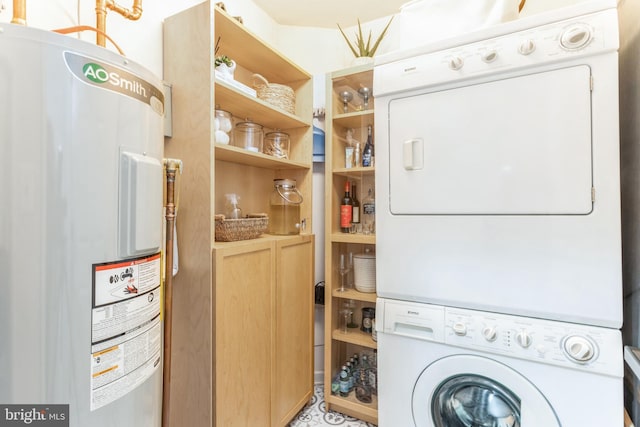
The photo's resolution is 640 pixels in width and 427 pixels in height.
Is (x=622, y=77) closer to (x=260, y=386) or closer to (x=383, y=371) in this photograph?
(x=383, y=371)

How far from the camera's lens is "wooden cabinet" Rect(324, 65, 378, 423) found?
1.75 metres

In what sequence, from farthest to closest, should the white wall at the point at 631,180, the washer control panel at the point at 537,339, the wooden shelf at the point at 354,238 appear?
the wooden shelf at the point at 354,238, the white wall at the point at 631,180, the washer control panel at the point at 537,339

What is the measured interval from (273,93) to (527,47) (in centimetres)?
122

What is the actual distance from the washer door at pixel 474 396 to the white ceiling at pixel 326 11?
2159 mm

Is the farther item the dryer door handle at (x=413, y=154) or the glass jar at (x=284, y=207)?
the glass jar at (x=284, y=207)

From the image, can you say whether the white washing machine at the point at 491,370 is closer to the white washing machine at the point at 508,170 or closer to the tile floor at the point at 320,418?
the white washing machine at the point at 508,170

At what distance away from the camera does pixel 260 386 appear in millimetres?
1424

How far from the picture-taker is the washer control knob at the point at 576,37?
94cm

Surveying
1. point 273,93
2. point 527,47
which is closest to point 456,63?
point 527,47

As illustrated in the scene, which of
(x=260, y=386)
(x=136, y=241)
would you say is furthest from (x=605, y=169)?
(x=260, y=386)

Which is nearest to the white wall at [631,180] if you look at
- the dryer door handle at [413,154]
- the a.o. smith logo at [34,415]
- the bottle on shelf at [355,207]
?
the dryer door handle at [413,154]

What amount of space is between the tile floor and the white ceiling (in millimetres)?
2691

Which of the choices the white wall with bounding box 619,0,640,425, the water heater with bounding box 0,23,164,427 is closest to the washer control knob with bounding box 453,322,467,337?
the white wall with bounding box 619,0,640,425

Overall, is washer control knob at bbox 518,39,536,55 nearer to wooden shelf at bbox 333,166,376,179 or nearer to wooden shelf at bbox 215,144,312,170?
wooden shelf at bbox 333,166,376,179
